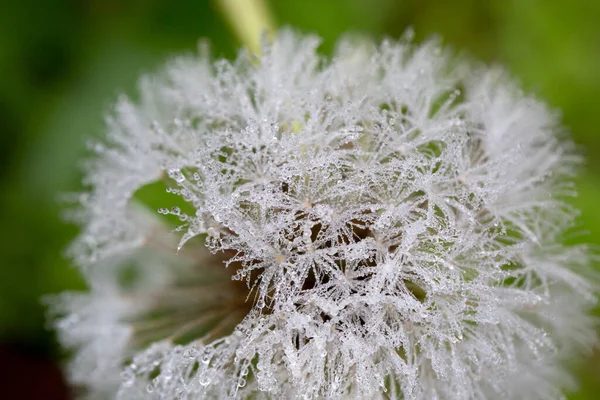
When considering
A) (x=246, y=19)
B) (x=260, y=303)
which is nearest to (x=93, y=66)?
(x=246, y=19)

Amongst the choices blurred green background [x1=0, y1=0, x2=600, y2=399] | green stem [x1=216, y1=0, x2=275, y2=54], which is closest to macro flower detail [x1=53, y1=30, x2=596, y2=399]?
green stem [x1=216, y1=0, x2=275, y2=54]

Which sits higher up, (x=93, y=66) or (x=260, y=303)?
(x=93, y=66)

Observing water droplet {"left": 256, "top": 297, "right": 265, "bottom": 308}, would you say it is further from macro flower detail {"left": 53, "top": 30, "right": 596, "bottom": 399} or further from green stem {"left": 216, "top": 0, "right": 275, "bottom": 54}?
green stem {"left": 216, "top": 0, "right": 275, "bottom": 54}

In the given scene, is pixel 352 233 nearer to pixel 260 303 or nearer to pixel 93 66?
pixel 260 303

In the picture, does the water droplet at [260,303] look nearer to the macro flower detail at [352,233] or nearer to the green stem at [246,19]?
the macro flower detail at [352,233]

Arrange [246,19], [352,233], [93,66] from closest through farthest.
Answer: [352,233] < [246,19] < [93,66]

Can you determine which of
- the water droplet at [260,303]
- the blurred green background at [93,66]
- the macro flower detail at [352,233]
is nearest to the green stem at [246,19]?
the blurred green background at [93,66]
